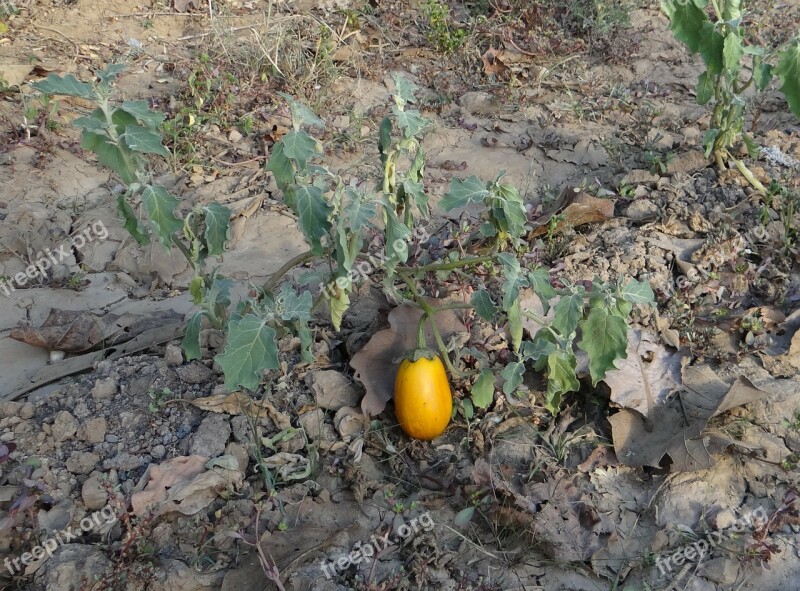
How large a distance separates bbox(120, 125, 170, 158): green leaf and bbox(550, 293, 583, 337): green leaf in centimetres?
142

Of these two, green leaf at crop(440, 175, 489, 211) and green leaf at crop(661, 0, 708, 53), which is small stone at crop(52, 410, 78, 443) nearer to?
green leaf at crop(440, 175, 489, 211)

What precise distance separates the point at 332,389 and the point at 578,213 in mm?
1615

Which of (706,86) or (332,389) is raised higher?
(706,86)

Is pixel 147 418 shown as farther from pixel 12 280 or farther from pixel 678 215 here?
pixel 678 215

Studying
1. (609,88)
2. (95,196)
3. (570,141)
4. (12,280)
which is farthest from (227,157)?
(609,88)

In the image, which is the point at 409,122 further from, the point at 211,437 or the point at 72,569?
the point at 72,569

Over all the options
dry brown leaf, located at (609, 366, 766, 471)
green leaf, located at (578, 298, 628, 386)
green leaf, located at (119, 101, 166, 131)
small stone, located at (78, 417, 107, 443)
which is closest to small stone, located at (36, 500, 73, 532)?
small stone, located at (78, 417, 107, 443)

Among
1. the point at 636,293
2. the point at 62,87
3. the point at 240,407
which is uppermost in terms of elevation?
the point at 62,87

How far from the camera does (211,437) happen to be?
2.67 meters

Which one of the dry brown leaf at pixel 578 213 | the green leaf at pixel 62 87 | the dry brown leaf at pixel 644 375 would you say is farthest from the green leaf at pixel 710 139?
the green leaf at pixel 62 87

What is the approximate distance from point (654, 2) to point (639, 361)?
381cm

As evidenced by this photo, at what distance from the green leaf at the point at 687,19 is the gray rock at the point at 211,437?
2.80 m

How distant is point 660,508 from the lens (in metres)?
2.55

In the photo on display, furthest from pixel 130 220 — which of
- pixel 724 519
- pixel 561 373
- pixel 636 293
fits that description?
pixel 724 519
